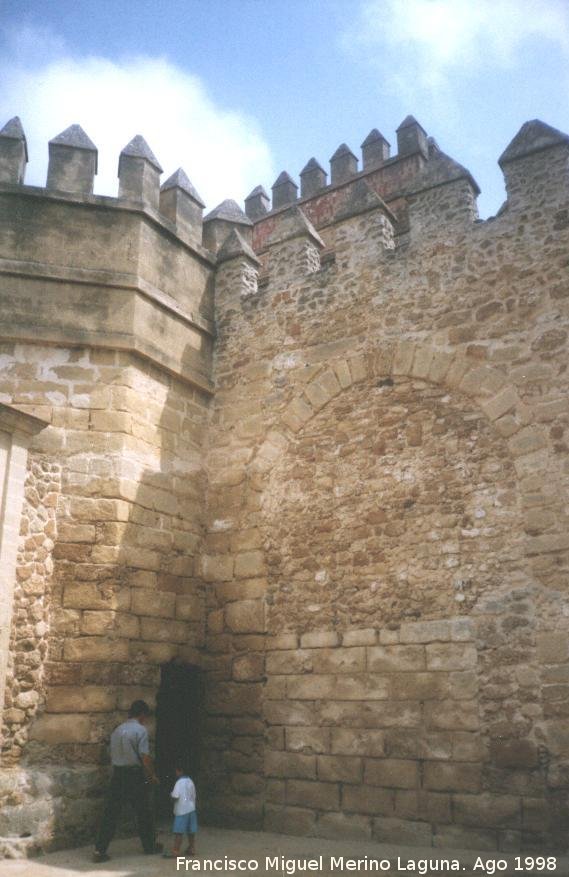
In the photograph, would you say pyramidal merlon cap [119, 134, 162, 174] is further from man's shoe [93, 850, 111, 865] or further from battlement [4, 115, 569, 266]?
man's shoe [93, 850, 111, 865]

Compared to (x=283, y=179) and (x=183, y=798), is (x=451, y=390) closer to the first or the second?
(x=183, y=798)

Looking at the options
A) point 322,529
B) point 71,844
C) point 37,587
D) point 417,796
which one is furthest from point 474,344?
point 71,844

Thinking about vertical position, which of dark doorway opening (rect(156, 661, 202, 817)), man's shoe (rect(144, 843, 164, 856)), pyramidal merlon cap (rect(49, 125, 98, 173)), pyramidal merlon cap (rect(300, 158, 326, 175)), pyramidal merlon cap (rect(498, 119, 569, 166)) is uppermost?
pyramidal merlon cap (rect(300, 158, 326, 175))

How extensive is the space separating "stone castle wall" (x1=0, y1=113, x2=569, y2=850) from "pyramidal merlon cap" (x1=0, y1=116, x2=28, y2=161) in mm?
633

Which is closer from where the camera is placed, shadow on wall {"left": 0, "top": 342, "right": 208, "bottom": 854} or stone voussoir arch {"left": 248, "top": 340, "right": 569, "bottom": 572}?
shadow on wall {"left": 0, "top": 342, "right": 208, "bottom": 854}

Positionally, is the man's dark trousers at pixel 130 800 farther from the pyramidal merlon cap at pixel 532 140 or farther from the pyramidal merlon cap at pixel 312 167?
the pyramidal merlon cap at pixel 312 167

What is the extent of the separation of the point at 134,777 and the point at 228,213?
5826mm

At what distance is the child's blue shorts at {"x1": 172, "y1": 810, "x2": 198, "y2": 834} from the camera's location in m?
4.95

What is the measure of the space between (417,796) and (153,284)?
4.95 metres

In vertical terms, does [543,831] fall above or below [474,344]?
below

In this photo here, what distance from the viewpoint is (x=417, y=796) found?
5.23m

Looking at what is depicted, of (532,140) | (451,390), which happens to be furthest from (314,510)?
(532,140)

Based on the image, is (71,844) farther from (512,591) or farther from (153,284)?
(153,284)

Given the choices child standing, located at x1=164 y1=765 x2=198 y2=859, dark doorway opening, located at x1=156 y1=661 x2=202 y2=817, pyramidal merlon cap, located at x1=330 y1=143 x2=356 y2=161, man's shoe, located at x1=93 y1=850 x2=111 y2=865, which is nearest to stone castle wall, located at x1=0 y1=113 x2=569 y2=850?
dark doorway opening, located at x1=156 y1=661 x2=202 y2=817
